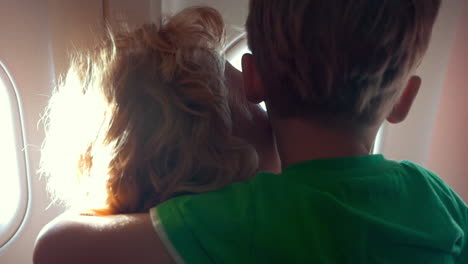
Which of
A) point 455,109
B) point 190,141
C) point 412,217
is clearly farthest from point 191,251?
point 455,109

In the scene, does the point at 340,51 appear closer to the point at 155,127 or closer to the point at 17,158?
the point at 155,127

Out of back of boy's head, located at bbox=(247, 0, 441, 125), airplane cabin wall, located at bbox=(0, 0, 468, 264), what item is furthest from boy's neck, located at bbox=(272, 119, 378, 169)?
airplane cabin wall, located at bbox=(0, 0, 468, 264)

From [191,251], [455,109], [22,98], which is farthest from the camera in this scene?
[455,109]

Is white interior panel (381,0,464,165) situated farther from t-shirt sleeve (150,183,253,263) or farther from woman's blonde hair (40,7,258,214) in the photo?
t-shirt sleeve (150,183,253,263)

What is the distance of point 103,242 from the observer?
1.41 ft

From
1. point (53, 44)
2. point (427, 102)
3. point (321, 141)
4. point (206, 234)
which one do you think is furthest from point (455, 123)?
point (53, 44)

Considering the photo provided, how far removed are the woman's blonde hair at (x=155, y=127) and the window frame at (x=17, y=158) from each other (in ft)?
1.03

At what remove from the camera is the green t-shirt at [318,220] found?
420 millimetres

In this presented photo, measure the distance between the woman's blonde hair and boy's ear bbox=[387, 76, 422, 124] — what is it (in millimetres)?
232

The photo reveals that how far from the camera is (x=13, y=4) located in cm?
71

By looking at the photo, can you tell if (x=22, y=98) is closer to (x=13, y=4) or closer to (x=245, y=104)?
(x=13, y=4)

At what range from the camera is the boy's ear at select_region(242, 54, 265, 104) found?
538mm

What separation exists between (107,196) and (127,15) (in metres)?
0.44

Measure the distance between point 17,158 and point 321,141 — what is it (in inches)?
27.4
